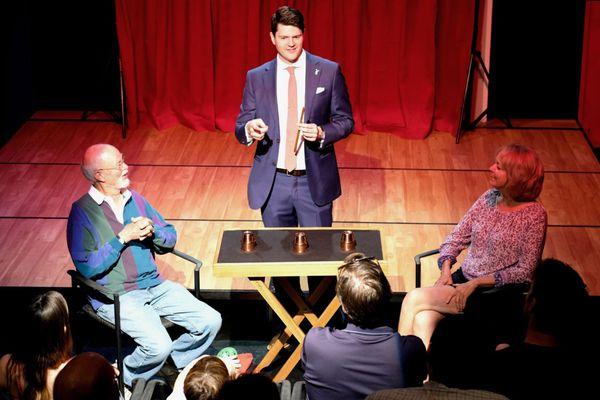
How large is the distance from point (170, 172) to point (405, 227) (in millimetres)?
1790

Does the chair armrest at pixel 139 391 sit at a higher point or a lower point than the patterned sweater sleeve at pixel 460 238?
lower

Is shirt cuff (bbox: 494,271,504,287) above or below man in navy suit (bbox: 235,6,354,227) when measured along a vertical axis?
below

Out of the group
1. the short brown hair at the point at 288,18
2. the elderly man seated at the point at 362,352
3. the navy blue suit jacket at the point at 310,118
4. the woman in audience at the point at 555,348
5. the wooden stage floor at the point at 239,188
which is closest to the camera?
the woman in audience at the point at 555,348

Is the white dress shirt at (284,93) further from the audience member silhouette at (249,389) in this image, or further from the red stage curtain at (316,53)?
the red stage curtain at (316,53)

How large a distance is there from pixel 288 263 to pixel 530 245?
3.63ft

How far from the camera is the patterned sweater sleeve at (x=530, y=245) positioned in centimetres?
405

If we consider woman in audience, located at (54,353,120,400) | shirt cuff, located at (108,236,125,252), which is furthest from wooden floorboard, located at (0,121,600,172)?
woman in audience, located at (54,353,120,400)

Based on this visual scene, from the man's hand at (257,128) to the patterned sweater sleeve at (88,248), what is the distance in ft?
2.67

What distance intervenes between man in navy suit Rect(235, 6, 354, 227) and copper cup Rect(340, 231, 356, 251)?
1.51 ft

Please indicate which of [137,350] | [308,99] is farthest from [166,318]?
[308,99]

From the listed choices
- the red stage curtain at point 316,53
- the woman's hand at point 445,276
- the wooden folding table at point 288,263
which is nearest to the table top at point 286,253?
the wooden folding table at point 288,263

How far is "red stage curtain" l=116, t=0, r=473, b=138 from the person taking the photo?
6621 millimetres

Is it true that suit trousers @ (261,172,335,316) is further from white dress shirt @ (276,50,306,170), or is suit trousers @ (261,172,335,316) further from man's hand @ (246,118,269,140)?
man's hand @ (246,118,269,140)

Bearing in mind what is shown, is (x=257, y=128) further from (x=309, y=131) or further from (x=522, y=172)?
(x=522, y=172)
